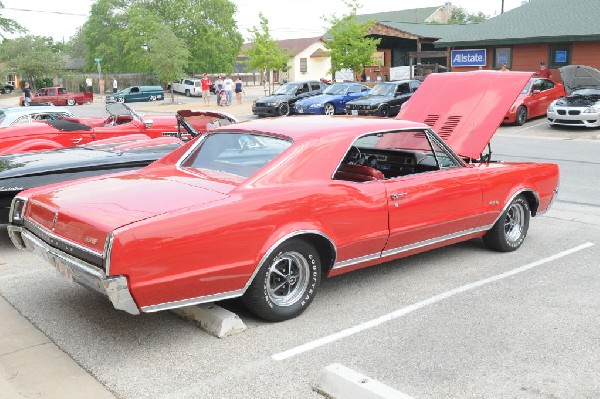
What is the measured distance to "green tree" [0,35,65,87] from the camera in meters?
58.2

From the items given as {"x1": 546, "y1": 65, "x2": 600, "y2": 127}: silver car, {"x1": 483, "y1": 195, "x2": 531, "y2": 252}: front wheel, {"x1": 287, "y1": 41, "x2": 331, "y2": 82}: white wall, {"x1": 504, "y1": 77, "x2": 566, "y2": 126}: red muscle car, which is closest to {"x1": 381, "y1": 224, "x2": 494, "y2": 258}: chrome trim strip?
{"x1": 483, "y1": 195, "x2": 531, "y2": 252}: front wheel

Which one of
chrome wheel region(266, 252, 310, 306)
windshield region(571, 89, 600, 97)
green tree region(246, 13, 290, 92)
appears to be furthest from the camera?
green tree region(246, 13, 290, 92)

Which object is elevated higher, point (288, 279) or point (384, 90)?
point (384, 90)

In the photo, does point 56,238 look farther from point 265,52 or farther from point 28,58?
point 28,58

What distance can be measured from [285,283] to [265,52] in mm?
39599

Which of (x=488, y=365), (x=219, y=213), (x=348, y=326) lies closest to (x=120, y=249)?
(x=219, y=213)

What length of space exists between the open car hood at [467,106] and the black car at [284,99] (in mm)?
19149

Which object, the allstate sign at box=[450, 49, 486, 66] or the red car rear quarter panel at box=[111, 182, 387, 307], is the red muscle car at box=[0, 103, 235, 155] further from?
the allstate sign at box=[450, 49, 486, 66]

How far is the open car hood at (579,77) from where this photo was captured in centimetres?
1745

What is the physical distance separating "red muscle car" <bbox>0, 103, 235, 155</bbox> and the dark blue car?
13608mm

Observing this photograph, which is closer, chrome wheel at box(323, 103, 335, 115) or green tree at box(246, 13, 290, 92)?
chrome wheel at box(323, 103, 335, 115)

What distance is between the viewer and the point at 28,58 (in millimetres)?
58062

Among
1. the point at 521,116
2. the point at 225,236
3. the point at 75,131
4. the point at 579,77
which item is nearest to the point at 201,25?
the point at 521,116

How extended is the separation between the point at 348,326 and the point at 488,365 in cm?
106
